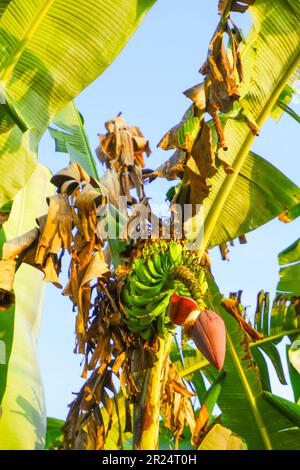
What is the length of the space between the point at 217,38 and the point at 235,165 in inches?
24.4

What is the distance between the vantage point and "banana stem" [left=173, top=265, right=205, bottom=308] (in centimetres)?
201

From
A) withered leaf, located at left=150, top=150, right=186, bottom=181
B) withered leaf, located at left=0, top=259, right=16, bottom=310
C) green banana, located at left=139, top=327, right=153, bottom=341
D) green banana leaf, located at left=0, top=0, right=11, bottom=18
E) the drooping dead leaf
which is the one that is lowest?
green banana, located at left=139, top=327, right=153, bottom=341

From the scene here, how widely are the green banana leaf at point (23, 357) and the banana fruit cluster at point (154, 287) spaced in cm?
56

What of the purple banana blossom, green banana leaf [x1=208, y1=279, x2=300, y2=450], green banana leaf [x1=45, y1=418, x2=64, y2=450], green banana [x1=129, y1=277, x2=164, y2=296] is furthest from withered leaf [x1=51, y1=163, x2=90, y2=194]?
green banana leaf [x1=45, y1=418, x2=64, y2=450]

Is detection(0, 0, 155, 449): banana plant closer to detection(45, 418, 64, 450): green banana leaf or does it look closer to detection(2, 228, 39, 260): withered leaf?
detection(2, 228, 39, 260): withered leaf

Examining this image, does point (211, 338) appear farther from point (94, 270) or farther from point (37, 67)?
point (37, 67)

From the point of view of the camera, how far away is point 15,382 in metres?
2.69

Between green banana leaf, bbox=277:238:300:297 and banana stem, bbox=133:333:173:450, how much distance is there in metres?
1.42

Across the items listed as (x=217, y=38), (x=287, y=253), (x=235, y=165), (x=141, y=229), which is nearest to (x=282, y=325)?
(x=287, y=253)

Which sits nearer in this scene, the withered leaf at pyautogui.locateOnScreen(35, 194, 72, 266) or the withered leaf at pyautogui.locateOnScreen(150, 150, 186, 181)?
the withered leaf at pyautogui.locateOnScreen(35, 194, 72, 266)

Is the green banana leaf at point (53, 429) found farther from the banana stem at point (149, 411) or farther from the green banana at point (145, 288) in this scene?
the green banana at point (145, 288)

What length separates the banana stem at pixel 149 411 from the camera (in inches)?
89.2

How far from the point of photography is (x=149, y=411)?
229 centimetres
